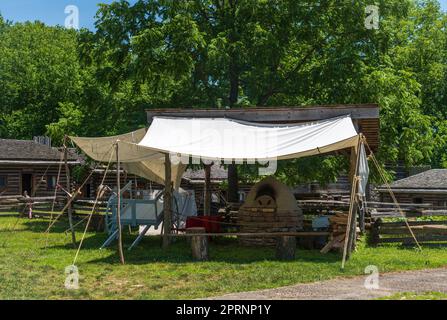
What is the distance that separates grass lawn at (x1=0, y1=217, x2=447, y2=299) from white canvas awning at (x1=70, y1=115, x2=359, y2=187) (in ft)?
8.11

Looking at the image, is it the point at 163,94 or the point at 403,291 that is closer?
the point at 403,291

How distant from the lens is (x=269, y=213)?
696 inches

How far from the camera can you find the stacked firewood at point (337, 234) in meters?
16.4

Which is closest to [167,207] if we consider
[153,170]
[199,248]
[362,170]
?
[199,248]

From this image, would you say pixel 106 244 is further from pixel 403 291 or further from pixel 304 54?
pixel 304 54

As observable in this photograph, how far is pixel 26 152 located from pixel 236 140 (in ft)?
88.2

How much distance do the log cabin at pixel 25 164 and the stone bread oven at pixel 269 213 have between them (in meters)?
21.9

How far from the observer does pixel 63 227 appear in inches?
998

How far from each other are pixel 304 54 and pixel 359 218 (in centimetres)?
814

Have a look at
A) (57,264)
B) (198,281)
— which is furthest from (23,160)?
(198,281)

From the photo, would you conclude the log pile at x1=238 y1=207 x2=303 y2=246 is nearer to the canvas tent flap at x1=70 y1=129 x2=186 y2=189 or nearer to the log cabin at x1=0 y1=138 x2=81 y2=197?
the canvas tent flap at x1=70 y1=129 x2=186 y2=189

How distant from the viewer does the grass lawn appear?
35.9 ft

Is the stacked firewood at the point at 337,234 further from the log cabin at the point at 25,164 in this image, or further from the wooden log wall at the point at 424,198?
the log cabin at the point at 25,164

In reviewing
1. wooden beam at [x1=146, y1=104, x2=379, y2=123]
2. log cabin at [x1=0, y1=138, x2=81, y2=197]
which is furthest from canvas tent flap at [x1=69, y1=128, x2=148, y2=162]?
log cabin at [x1=0, y1=138, x2=81, y2=197]
